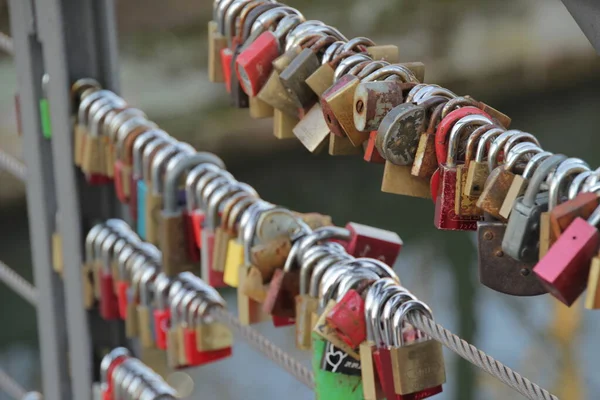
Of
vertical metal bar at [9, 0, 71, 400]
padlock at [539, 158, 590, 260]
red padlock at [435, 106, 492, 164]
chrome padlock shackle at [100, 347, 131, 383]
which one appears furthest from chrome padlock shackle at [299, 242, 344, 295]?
vertical metal bar at [9, 0, 71, 400]

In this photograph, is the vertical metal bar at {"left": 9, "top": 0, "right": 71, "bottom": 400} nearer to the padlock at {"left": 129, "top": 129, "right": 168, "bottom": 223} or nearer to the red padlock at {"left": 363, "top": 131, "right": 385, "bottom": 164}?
the padlock at {"left": 129, "top": 129, "right": 168, "bottom": 223}

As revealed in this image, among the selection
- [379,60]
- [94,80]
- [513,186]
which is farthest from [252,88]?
[94,80]

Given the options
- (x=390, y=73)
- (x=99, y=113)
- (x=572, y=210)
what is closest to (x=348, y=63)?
(x=390, y=73)

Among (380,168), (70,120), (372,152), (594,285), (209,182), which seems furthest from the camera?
A: (380,168)

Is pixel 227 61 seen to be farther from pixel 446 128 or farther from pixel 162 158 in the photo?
pixel 446 128

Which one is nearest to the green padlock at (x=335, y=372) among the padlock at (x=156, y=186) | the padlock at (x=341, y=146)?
the padlock at (x=341, y=146)

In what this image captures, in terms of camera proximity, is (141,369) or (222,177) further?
(141,369)

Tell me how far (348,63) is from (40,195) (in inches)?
30.7

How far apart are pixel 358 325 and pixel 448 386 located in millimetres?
3791

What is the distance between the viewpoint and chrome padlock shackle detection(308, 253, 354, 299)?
90 centimetres

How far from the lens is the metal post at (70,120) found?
1377 millimetres

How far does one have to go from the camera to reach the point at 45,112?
1441 mm

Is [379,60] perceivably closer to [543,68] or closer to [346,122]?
[346,122]

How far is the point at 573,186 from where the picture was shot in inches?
24.0
